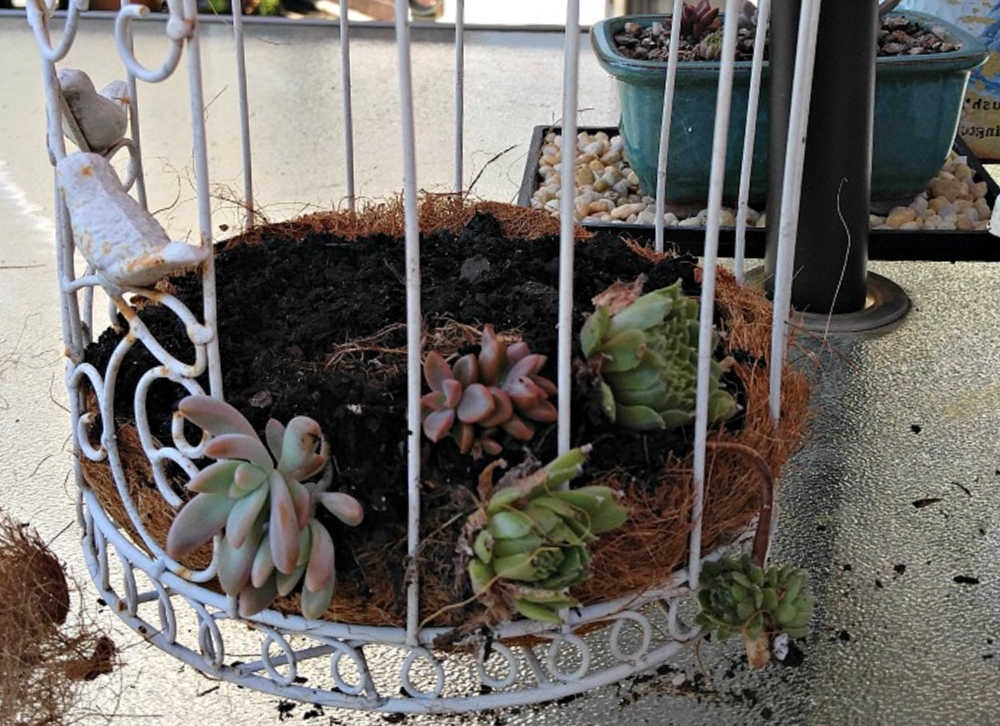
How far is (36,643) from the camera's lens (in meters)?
0.84

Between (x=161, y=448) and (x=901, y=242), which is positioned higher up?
(x=161, y=448)

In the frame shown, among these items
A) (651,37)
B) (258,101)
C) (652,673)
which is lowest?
(652,673)

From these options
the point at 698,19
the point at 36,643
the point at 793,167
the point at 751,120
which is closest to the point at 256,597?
the point at 36,643

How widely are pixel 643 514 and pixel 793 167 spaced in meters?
0.23

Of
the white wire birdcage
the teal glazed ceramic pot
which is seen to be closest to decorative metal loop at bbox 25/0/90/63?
the white wire birdcage

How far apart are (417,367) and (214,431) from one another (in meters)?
0.13

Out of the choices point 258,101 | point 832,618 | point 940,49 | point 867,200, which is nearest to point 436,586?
point 832,618

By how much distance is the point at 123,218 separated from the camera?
665mm

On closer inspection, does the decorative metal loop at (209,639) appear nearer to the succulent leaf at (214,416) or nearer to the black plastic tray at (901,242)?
the succulent leaf at (214,416)

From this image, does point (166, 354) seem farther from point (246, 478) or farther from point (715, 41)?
point (715, 41)

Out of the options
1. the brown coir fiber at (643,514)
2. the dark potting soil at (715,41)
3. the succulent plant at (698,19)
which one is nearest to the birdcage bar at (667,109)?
the brown coir fiber at (643,514)

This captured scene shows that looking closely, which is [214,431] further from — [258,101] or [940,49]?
[258,101]

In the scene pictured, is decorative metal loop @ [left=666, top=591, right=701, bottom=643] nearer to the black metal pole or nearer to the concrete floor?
the concrete floor

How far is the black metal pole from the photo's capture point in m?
1.40
